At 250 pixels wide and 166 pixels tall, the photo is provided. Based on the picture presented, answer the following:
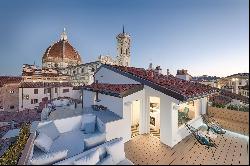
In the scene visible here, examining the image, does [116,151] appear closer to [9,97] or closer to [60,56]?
[9,97]

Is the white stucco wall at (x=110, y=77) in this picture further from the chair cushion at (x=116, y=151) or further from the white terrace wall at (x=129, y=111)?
the chair cushion at (x=116, y=151)

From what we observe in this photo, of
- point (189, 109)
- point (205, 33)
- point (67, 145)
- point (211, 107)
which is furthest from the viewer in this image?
point (211, 107)

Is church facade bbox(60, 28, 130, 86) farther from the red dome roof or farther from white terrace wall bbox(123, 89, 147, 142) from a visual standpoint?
white terrace wall bbox(123, 89, 147, 142)

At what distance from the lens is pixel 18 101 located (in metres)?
31.8

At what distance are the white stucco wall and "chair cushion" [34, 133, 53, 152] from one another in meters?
6.73

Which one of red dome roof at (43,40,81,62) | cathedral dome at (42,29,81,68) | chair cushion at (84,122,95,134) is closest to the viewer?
chair cushion at (84,122,95,134)

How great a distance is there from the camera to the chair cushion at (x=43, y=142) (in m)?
9.71

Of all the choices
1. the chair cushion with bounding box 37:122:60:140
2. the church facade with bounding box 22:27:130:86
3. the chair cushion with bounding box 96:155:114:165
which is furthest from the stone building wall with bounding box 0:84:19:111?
the chair cushion with bounding box 96:155:114:165

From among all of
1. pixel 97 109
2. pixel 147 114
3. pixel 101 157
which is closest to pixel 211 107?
pixel 147 114

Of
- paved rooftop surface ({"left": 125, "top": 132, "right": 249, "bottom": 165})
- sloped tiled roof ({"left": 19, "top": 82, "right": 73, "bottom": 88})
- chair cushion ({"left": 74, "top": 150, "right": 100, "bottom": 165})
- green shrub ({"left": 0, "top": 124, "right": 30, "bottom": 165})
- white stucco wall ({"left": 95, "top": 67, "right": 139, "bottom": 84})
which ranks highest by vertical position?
white stucco wall ({"left": 95, "top": 67, "right": 139, "bottom": 84})

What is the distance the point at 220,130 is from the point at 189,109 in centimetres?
293

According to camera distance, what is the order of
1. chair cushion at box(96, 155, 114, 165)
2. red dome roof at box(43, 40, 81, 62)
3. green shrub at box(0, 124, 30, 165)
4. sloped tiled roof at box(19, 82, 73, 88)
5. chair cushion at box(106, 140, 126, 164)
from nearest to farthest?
chair cushion at box(96, 155, 114, 165) → green shrub at box(0, 124, 30, 165) → chair cushion at box(106, 140, 126, 164) → sloped tiled roof at box(19, 82, 73, 88) → red dome roof at box(43, 40, 81, 62)

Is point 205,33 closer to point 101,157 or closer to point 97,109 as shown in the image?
point 101,157

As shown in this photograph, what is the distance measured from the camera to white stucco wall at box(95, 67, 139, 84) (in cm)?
1426
